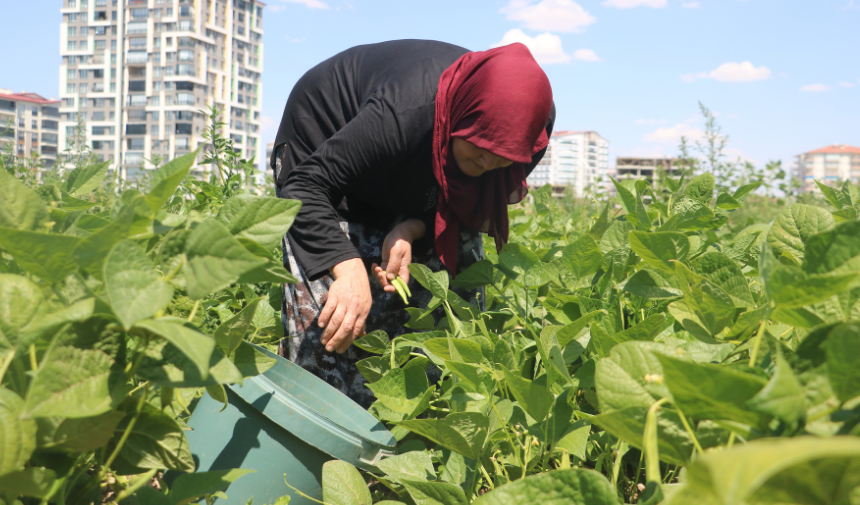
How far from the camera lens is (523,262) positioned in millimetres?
1132

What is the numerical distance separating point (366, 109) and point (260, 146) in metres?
68.4

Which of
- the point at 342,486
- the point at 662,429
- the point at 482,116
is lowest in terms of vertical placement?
the point at 342,486

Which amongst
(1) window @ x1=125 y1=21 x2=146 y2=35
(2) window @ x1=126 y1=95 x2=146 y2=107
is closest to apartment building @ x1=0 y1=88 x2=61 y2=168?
(2) window @ x1=126 y1=95 x2=146 y2=107

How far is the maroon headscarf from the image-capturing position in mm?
1404

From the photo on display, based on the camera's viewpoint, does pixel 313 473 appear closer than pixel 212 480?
No

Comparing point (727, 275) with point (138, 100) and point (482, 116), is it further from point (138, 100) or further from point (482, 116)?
point (138, 100)

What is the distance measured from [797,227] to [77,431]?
2.54 feet

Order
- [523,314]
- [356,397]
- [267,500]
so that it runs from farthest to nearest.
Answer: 1. [356,397]
2. [523,314]
3. [267,500]

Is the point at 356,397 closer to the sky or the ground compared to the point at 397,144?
closer to the ground

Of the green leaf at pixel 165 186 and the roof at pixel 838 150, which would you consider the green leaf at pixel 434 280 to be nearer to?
the green leaf at pixel 165 186

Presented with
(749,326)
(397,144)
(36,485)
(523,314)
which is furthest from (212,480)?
(397,144)

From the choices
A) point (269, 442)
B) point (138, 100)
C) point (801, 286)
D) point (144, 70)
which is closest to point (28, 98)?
point (138, 100)

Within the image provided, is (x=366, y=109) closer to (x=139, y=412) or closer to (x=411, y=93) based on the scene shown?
(x=411, y=93)

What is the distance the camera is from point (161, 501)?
581 millimetres
